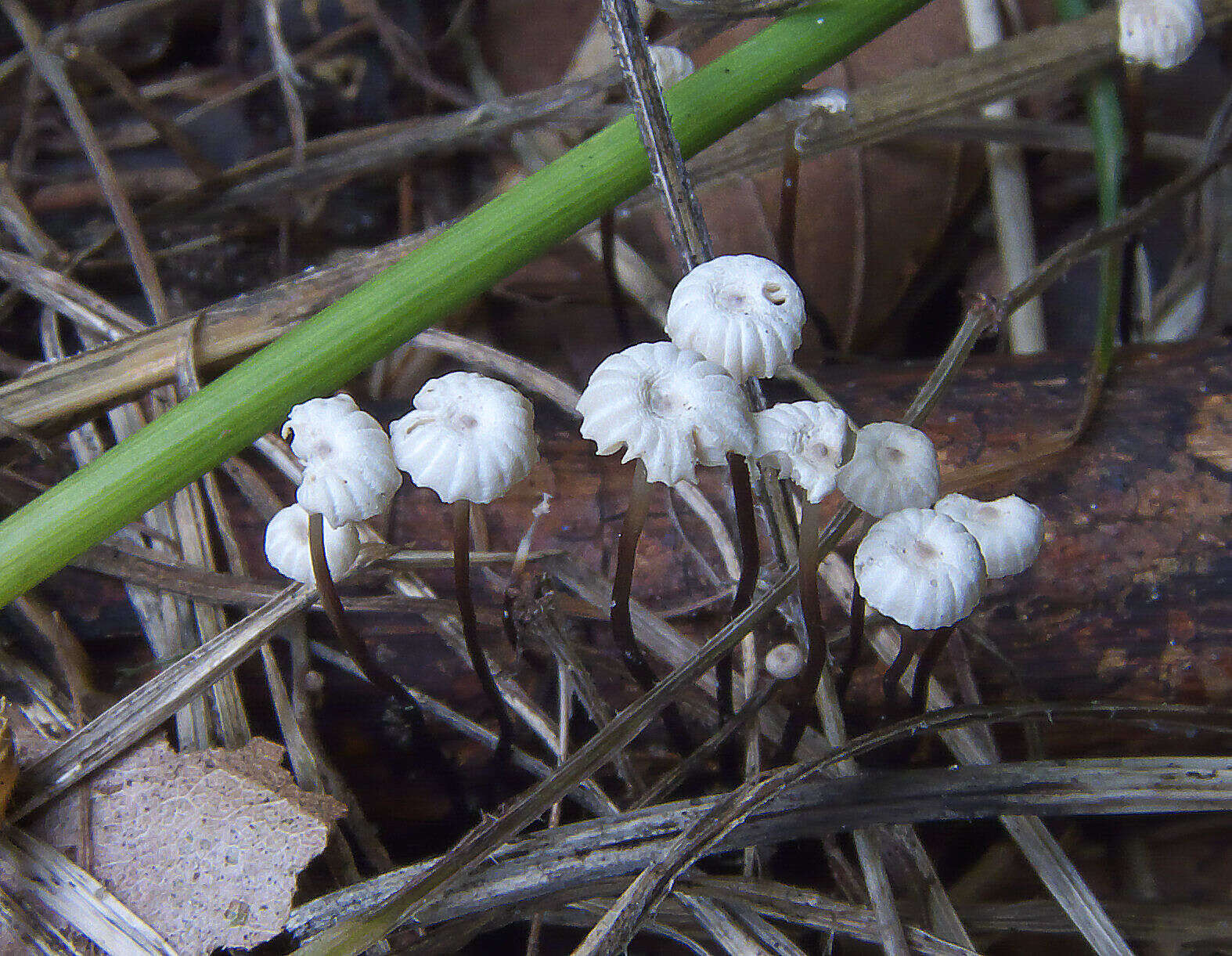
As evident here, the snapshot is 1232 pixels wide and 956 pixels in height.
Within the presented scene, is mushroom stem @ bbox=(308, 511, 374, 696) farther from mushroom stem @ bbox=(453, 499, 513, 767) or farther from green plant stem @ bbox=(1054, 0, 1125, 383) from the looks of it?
green plant stem @ bbox=(1054, 0, 1125, 383)

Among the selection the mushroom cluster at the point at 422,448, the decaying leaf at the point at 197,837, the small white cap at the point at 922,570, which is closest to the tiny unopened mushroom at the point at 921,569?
the small white cap at the point at 922,570

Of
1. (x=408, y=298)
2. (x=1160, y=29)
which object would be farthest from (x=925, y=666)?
(x=1160, y=29)

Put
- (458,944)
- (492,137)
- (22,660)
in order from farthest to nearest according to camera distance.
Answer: (492,137), (22,660), (458,944)

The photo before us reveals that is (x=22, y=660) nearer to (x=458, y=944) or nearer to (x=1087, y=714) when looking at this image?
(x=458, y=944)

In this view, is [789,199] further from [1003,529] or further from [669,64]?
[1003,529]

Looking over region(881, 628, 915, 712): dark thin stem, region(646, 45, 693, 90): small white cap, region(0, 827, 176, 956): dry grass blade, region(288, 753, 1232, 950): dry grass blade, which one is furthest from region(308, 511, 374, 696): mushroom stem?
region(646, 45, 693, 90): small white cap

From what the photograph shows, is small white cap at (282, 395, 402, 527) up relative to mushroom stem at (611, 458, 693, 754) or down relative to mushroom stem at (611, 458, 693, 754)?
down

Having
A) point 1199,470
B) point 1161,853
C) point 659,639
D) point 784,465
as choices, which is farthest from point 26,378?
point 1161,853
